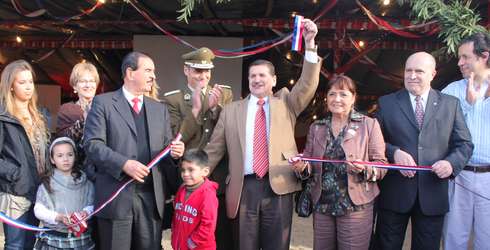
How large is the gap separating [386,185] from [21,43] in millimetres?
7269

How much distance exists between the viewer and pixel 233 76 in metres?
7.43

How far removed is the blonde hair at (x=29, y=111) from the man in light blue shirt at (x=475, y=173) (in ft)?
9.18

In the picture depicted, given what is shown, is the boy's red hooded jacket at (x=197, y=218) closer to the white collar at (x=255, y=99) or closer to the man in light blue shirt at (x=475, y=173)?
the white collar at (x=255, y=99)

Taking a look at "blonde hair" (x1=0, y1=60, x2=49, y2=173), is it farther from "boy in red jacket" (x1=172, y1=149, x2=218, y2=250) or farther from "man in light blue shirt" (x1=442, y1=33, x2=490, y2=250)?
"man in light blue shirt" (x1=442, y1=33, x2=490, y2=250)

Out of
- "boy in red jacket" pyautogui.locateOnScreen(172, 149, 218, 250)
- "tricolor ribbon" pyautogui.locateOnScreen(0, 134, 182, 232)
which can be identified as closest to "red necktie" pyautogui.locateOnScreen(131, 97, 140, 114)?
"tricolor ribbon" pyautogui.locateOnScreen(0, 134, 182, 232)

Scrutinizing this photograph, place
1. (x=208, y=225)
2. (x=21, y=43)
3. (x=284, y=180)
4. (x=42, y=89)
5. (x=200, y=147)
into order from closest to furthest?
(x=208, y=225) → (x=284, y=180) → (x=200, y=147) → (x=21, y=43) → (x=42, y=89)

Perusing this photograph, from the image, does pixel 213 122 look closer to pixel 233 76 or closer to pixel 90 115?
pixel 90 115

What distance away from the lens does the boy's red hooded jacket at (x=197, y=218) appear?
2676mm

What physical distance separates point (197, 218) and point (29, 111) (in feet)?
4.81

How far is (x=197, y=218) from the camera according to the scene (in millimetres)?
2699

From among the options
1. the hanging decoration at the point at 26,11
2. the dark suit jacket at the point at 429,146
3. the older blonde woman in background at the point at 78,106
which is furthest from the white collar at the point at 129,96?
the hanging decoration at the point at 26,11

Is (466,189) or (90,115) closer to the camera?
(90,115)

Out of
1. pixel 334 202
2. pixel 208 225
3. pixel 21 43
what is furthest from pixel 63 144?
pixel 21 43

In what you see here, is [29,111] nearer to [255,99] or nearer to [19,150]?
[19,150]
